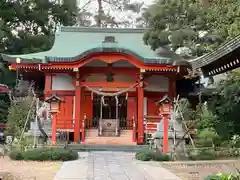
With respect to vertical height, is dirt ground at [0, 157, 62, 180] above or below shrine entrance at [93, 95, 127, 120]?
below

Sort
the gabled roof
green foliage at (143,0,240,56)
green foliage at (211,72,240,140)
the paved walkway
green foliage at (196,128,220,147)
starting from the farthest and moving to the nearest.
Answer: green foliage at (143,0,240,56) → green foliage at (211,72,240,140) → green foliage at (196,128,220,147) → the paved walkway → the gabled roof

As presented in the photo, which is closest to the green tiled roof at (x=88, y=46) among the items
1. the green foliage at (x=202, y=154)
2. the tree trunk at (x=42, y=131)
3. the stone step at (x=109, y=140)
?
the tree trunk at (x=42, y=131)

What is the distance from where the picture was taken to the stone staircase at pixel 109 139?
56.2ft

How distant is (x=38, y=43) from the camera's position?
25.5 meters

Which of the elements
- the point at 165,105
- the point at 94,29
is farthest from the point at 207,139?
the point at 94,29

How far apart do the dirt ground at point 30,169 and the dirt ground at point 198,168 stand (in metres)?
3.14

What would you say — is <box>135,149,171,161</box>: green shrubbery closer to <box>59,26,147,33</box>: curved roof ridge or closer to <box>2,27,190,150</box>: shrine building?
<box>2,27,190,150</box>: shrine building

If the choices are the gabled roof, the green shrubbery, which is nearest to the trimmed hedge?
the green shrubbery

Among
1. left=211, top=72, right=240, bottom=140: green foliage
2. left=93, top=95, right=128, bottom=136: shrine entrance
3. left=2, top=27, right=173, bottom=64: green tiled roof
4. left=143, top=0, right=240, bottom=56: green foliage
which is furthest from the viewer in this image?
left=93, top=95, right=128, bottom=136: shrine entrance

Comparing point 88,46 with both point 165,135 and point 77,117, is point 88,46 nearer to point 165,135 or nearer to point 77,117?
point 77,117

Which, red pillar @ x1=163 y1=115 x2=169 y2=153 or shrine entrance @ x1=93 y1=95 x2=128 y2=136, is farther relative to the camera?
shrine entrance @ x1=93 y1=95 x2=128 y2=136

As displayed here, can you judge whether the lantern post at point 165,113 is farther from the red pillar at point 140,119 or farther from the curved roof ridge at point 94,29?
the curved roof ridge at point 94,29

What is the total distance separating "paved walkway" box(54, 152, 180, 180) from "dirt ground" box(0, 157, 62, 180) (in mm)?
243

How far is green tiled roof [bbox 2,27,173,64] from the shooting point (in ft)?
56.1
